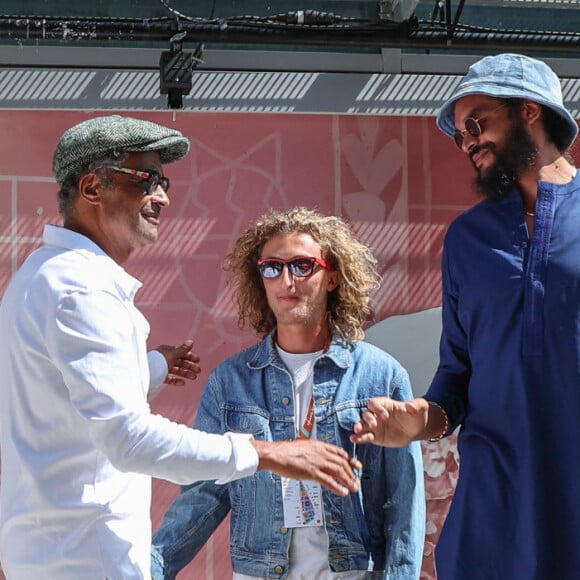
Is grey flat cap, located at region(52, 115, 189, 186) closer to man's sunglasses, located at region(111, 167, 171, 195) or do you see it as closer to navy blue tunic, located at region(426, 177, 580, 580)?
man's sunglasses, located at region(111, 167, 171, 195)

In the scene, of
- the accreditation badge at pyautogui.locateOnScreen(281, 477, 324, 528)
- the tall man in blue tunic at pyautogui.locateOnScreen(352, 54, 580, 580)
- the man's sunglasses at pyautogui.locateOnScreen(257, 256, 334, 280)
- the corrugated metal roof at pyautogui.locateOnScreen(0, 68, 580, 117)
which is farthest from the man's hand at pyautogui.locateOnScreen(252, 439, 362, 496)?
the corrugated metal roof at pyautogui.locateOnScreen(0, 68, 580, 117)

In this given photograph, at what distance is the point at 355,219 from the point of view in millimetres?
4879

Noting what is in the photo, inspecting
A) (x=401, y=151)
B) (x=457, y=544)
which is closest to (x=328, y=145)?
(x=401, y=151)

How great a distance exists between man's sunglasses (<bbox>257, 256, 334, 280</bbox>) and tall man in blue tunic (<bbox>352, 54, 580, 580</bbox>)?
832 mm

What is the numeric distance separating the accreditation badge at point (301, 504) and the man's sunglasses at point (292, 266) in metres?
0.73

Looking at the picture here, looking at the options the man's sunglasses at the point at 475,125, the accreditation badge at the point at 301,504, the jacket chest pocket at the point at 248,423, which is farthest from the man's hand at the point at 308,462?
the man's sunglasses at the point at 475,125

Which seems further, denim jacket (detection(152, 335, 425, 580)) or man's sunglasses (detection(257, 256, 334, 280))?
man's sunglasses (detection(257, 256, 334, 280))

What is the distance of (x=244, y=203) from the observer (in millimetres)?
4824

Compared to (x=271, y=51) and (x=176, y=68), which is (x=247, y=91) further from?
(x=176, y=68)

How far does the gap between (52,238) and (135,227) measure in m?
0.24

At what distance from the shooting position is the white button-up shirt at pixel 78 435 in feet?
8.14

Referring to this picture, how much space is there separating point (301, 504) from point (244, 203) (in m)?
1.73

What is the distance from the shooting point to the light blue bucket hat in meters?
2.93

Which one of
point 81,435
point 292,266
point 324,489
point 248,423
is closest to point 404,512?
point 324,489
